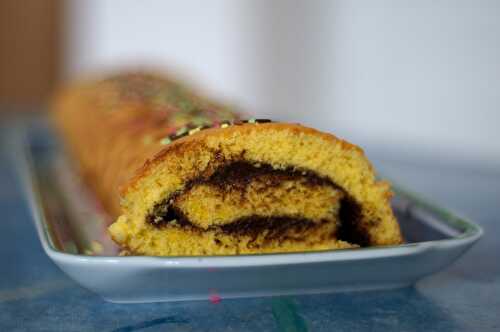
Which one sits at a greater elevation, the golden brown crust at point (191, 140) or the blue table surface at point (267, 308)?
the golden brown crust at point (191, 140)

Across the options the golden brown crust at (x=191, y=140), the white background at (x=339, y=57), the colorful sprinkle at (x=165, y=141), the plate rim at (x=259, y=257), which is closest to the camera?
the plate rim at (x=259, y=257)

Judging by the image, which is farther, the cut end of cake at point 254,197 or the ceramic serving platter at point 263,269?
the cut end of cake at point 254,197

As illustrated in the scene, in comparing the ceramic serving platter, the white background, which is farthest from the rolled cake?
the white background

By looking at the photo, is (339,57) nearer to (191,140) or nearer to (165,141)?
(165,141)

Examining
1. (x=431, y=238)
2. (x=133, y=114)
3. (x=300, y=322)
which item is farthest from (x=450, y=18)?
(x=300, y=322)

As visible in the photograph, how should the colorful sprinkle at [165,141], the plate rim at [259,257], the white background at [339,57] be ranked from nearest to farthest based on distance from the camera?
the plate rim at [259,257] < the colorful sprinkle at [165,141] < the white background at [339,57]

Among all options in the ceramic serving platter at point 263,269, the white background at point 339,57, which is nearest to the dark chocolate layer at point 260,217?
the ceramic serving platter at point 263,269

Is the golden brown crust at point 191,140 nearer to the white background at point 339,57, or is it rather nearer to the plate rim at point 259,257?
the plate rim at point 259,257

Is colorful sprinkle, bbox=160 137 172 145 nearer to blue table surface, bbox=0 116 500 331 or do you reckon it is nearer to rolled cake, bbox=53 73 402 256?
rolled cake, bbox=53 73 402 256

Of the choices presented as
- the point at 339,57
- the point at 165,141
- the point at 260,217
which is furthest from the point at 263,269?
the point at 339,57
